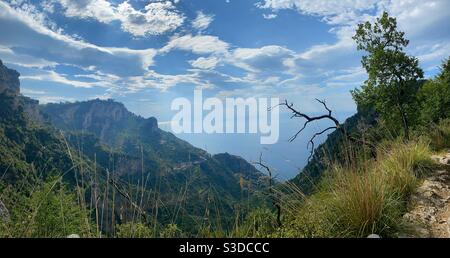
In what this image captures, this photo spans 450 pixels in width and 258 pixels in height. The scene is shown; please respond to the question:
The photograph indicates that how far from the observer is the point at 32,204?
14.8 feet

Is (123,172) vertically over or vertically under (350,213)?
over

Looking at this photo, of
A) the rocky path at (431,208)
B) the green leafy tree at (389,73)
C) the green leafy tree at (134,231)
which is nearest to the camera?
the green leafy tree at (134,231)

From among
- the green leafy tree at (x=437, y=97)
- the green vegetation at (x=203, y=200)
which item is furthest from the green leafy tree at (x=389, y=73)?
the green vegetation at (x=203, y=200)

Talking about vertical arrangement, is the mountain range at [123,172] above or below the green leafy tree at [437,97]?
below

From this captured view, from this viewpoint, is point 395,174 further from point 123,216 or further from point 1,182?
point 1,182

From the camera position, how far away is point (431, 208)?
187 inches

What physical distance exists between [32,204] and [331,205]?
3.51 meters

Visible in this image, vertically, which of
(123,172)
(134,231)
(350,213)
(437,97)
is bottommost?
(134,231)

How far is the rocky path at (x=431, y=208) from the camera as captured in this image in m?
4.00

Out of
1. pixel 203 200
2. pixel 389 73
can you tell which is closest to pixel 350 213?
pixel 203 200

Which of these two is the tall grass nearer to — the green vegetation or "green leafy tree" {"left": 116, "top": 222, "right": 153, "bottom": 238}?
the green vegetation

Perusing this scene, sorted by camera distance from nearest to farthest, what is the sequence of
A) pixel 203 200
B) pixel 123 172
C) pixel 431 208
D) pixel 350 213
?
1. pixel 350 213
2. pixel 203 200
3. pixel 431 208
4. pixel 123 172

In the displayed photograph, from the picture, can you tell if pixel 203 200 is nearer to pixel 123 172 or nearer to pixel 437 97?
pixel 123 172

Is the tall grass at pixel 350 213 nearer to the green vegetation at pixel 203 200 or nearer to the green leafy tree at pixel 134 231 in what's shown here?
the green vegetation at pixel 203 200
